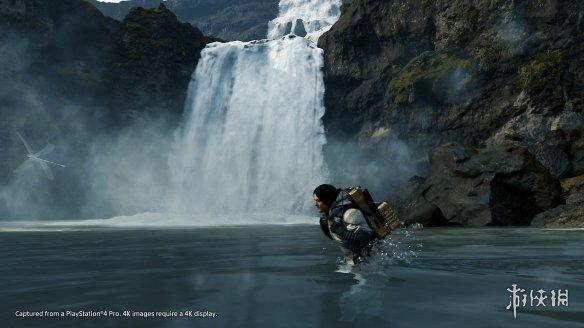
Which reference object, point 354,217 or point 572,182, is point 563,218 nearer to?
point 572,182

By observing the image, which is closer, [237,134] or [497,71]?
[497,71]

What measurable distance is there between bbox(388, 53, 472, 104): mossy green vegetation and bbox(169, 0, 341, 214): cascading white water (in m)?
7.11

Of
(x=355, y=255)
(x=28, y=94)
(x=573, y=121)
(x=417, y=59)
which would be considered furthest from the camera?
(x=28, y=94)

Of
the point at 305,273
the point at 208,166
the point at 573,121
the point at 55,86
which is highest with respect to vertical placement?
the point at 55,86

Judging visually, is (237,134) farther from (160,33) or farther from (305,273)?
(305,273)

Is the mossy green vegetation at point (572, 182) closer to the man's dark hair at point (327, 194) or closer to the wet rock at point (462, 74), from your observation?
the wet rock at point (462, 74)

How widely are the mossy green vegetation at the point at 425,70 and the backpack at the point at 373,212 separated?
31200 mm

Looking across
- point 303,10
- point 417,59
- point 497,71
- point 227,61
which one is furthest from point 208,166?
point 303,10

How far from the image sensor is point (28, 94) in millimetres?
42844

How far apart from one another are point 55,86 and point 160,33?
10372mm

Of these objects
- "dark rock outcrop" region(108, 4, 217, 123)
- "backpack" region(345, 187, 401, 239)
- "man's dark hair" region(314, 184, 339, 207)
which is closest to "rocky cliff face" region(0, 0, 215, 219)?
"dark rock outcrop" region(108, 4, 217, 123)

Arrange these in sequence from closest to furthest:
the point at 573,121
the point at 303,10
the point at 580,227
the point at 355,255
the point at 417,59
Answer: the point at 355,255 < the point at 580,227 < the point at 573,121 < the point at 417,59 < the point at 303,10

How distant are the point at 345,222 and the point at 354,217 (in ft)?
0.58

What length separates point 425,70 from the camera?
3912 cm
